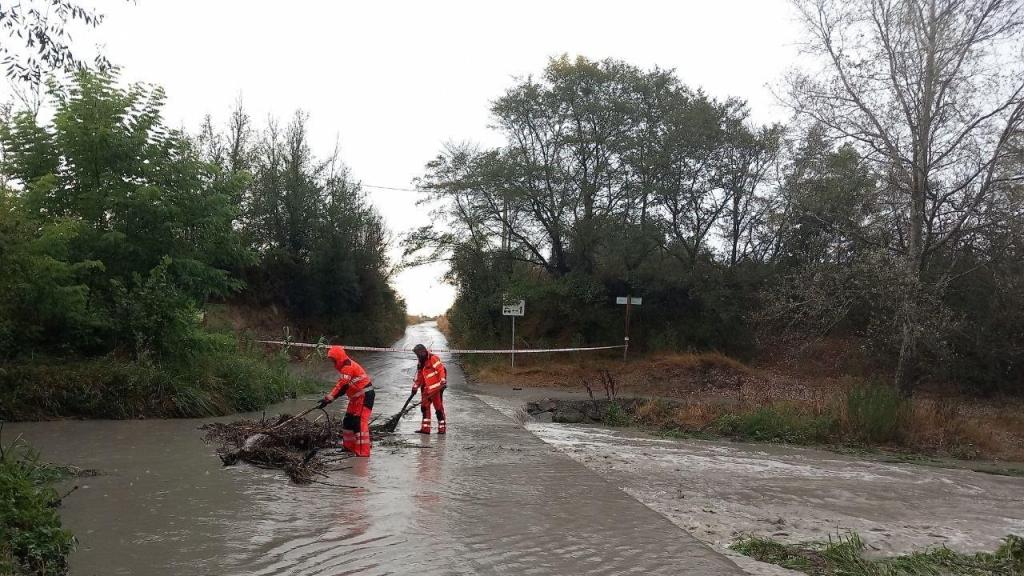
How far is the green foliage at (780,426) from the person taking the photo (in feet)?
48.5

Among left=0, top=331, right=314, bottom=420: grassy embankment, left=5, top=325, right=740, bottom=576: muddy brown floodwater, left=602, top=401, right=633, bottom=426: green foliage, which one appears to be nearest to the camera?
left=5, top=325, right=740, bottom=576: muddy brown floodwater

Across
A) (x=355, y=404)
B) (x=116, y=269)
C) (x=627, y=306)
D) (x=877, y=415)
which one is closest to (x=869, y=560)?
(x=355, y=404)

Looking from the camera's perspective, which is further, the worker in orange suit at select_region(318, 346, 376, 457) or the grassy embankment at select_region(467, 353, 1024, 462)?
the grassy embankment at select_region(467, 353, 1024, 462)

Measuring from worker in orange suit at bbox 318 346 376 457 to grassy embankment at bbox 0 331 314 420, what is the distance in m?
4.52

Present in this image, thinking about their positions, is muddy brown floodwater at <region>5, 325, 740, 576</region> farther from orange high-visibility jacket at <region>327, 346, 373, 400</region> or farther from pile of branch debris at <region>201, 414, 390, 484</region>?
orange high-visibility jacket at <region>327, 346, 373, 400</region>

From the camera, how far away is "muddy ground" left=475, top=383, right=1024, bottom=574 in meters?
7.35

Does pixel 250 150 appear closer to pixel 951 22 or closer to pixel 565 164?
pixel 565 164

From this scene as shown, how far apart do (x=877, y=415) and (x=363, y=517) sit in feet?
39.4

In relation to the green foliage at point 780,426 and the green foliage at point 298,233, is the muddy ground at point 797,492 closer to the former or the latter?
the green foliage at point 780,426

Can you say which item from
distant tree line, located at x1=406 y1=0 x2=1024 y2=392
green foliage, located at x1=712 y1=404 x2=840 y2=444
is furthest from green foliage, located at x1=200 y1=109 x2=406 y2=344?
green foliage, located at x1=712 y1=404 x2=840 y2=444

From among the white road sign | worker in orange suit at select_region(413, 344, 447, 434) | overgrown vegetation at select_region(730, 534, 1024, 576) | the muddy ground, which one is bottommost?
the muddy ground

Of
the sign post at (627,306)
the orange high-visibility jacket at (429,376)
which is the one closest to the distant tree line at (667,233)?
the sign post at (627,306)

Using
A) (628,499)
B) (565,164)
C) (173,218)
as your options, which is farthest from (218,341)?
(565,164)

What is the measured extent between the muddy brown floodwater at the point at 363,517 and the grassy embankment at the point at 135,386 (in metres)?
1.12
